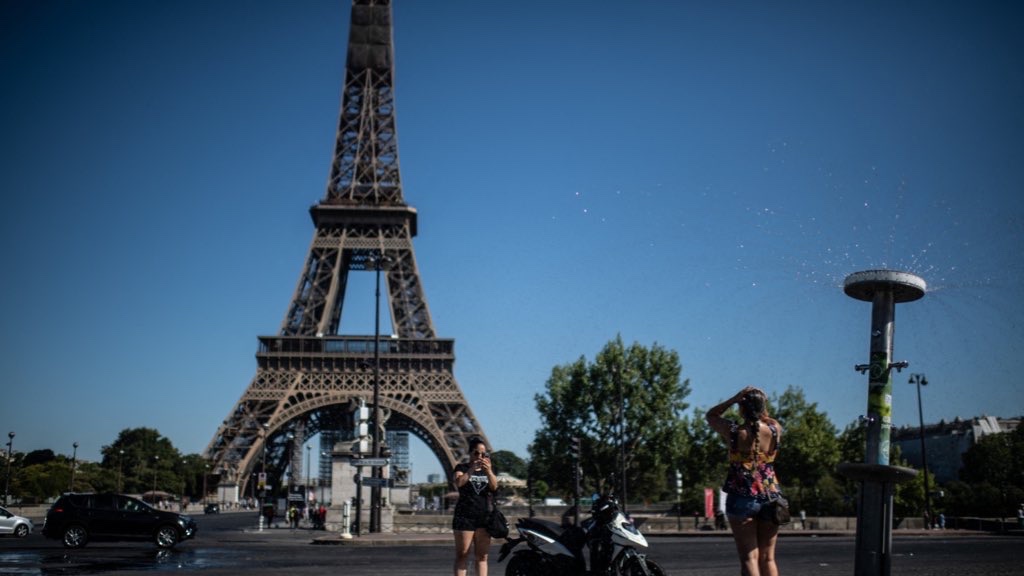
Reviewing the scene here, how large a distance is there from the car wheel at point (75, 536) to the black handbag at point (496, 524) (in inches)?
580

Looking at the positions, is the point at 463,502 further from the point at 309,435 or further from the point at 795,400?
the point at 309,435

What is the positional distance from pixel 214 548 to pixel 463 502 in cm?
1317

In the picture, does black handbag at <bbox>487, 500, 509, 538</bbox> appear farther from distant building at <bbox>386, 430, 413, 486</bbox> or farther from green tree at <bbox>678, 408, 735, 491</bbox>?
distant building at <bbox>386, 430, 413, 486</bbox>

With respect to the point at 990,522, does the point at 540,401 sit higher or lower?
higher

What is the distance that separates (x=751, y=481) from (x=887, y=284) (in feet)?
6.44

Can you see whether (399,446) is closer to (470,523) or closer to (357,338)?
(357,338)

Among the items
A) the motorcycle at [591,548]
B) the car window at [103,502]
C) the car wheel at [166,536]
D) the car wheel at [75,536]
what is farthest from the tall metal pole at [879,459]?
the car window at [103,502]

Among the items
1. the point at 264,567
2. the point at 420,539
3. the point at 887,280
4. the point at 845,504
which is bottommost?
the point at 845,504

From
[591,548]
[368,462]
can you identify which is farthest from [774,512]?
[368,462]

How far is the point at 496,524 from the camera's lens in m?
8.20

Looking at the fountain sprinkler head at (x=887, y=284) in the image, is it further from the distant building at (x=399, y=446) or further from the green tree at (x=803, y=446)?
the distant building at (x=399, y=446)

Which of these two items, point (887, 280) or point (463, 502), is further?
point (463, 502)

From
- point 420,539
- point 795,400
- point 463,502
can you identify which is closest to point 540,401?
point 795,400

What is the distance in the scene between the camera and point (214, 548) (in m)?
19.3
